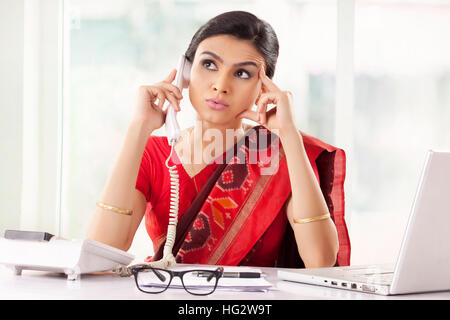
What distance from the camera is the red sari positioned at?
6.78ft

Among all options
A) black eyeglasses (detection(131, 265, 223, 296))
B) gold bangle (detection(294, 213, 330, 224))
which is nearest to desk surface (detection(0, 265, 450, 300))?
black eyeglasses (detection(131, 265, 223, 296))

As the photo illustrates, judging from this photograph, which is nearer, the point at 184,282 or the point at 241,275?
the point at 184,282

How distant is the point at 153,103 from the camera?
2049 millimetres

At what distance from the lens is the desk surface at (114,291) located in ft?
3.46

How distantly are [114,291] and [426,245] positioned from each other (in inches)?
21.3

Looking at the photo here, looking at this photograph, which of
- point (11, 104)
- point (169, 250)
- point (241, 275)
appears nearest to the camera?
point (241, 275)

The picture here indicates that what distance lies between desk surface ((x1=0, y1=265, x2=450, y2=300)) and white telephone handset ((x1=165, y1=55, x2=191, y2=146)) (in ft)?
2.53

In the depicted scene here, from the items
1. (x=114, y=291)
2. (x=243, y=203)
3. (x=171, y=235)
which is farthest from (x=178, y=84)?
(x=114, y=291)

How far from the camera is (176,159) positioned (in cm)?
221

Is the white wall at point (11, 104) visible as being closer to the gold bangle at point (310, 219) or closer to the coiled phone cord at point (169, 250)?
the coiled phone cord at point (169, 250)

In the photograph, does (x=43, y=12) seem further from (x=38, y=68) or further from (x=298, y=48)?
(x=298, y=48)

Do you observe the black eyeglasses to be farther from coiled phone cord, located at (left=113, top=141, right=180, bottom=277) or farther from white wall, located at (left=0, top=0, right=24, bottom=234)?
white wall, located at (left=0, top=0, right=24, bottom=234)

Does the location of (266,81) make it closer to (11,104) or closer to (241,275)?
(241,275)

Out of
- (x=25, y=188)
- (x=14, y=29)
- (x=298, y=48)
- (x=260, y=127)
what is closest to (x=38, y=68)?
(x=14, y=29)
